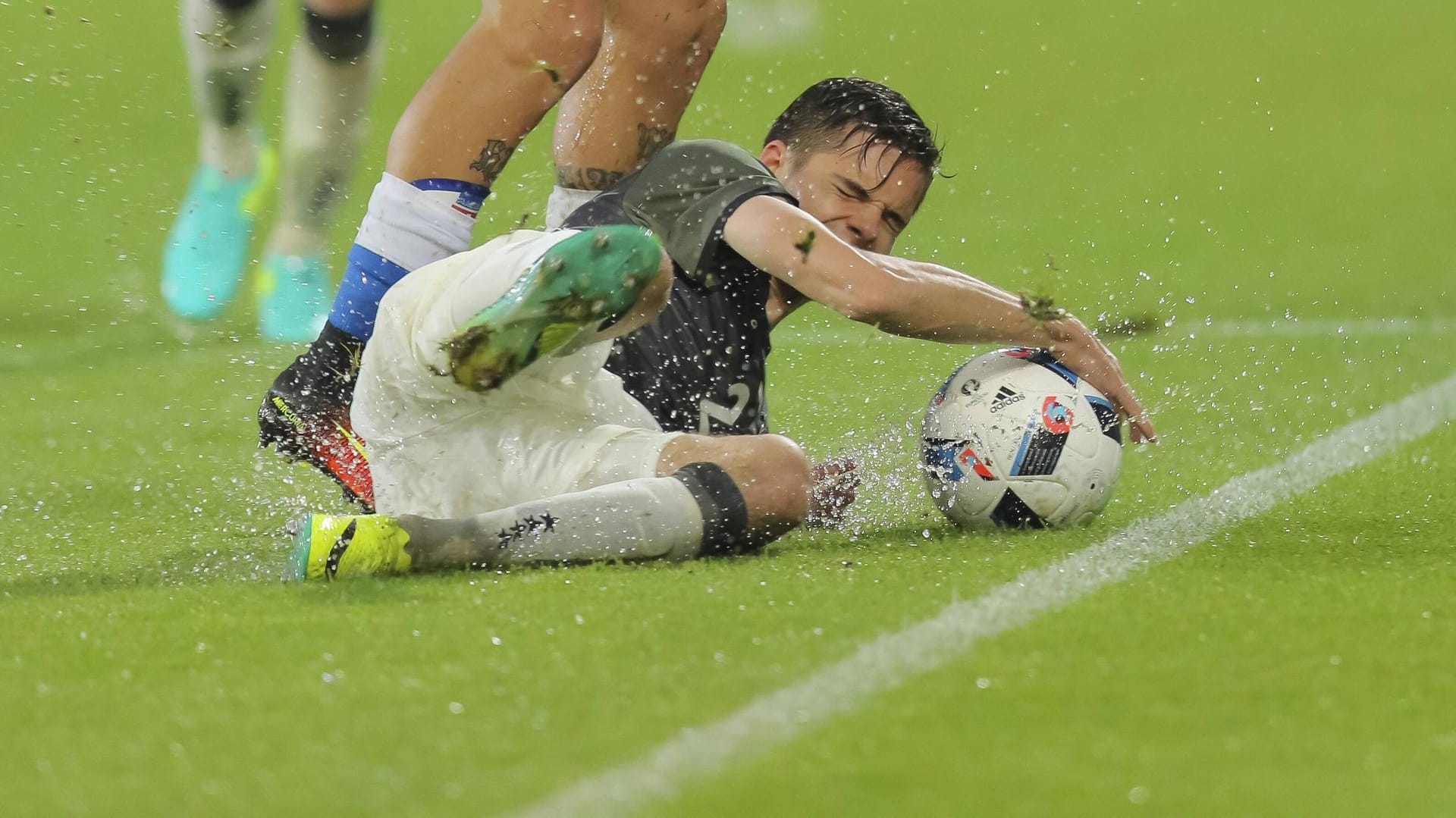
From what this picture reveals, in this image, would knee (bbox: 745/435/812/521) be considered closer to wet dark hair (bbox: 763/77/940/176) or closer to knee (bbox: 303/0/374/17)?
wet dark hair (bbox: 763/77/940/176)

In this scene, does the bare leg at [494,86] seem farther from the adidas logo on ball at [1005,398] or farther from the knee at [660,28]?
the adidas logo on ball at [1005,398]

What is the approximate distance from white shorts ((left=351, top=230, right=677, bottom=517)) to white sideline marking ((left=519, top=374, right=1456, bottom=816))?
77 cm

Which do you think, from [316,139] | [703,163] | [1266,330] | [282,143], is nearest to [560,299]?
[703,163]

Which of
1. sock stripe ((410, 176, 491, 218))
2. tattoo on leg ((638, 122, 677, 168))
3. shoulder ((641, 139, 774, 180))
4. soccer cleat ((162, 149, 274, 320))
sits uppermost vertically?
shoulder ((641, 139, 774, 180))

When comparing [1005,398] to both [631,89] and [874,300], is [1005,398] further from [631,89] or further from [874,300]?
[631,89]

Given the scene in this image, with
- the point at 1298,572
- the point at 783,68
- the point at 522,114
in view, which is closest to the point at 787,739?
the point at 1298,572

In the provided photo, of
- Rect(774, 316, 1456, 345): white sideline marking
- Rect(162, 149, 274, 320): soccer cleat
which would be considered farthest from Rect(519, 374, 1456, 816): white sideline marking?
Rect(162, 149, 274, 320): soccer cleat

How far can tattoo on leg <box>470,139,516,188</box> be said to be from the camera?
147 inches

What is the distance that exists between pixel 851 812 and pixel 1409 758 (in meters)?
0.66

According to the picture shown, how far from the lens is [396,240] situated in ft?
12.0

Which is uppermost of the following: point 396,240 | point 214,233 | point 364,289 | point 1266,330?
point 396,240

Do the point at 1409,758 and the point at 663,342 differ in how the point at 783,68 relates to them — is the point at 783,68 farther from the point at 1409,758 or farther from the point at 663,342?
the point at 1409,758

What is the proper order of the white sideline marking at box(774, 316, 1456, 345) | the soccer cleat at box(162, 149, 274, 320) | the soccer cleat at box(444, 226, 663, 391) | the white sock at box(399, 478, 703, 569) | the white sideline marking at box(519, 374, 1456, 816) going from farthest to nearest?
1. the white sideline marking at box(774, 316, 1456, 345)
2. the soccer cleat at box(162, 149, 274, 320)
3. the white sock at box(399, 478, 703, 569)
4. the soccer cleat at box(444, 226, 663, 391)
5. the white sideline marking at box(519, 374, 1456, 816)

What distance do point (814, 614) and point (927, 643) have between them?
24 centimetres
